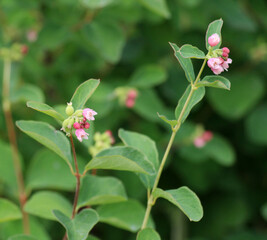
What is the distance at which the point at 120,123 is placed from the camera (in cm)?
186

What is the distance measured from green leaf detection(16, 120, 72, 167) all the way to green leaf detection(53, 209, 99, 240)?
0.29 feet

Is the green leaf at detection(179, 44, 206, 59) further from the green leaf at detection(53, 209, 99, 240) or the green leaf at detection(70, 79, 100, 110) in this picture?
the green leaf at detection(53, 209, 99, 240)

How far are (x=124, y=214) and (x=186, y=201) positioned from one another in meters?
0.29

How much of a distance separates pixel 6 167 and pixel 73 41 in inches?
26.5

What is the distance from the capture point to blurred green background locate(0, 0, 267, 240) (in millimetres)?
1641

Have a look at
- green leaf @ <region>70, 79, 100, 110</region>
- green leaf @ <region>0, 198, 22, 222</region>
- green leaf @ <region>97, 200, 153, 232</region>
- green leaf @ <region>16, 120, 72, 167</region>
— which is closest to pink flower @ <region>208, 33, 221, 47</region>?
green leaf @ <region>70, 79, 100, 110</region>

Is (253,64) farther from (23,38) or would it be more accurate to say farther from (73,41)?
(23,38)

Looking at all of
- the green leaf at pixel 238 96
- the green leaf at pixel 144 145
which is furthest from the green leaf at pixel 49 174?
the green leaf at pixel 238 96

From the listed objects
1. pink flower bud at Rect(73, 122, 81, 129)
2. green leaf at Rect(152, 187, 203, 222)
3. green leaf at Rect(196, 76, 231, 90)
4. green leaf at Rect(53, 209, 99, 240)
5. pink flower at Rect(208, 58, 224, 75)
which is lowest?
green leaf at Rect(53, 209, 99, 240)

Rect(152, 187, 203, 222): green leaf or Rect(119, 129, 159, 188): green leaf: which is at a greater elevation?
Rect(152, 187, 203, 222): green leaf

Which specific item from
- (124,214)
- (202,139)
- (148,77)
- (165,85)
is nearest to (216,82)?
(124,214)

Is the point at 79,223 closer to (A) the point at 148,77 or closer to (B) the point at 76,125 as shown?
(B) the point at 76,125

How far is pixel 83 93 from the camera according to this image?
2.43 feet

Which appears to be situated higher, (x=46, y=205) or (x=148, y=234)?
(x=148, y=234)
